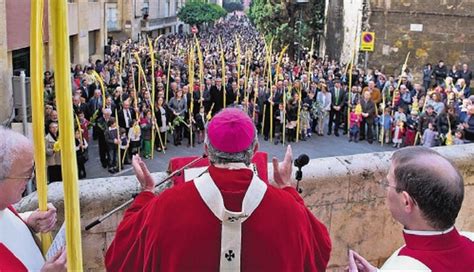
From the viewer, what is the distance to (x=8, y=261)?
202cm

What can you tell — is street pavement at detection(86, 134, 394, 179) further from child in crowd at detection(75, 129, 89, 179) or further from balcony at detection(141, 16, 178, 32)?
balcony at detection(141, 16, 178, 32)

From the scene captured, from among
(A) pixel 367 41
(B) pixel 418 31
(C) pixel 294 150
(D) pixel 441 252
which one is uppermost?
(B) pixel 418 31

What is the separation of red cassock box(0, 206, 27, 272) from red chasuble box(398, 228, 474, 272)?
124 centimetres

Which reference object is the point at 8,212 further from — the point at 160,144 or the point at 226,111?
the point at 160,144

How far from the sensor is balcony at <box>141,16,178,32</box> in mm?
40094

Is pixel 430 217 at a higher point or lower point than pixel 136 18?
lower

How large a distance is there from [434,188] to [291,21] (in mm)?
28374

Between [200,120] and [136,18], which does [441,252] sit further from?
[136,18]

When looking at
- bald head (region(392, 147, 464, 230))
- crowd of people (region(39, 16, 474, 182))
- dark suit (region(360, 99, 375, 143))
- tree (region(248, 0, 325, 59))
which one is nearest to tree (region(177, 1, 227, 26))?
tree (region(248, 0, 325, 59))

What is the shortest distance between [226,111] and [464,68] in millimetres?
20842

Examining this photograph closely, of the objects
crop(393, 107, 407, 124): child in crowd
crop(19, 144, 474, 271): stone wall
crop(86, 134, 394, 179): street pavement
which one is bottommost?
crop(86, 134, 394, 179): street pavement

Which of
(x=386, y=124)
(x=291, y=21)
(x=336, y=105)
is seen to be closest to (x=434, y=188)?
(x=386, y=124)

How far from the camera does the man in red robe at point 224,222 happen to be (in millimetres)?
2197

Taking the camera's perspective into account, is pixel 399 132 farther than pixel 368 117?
No
